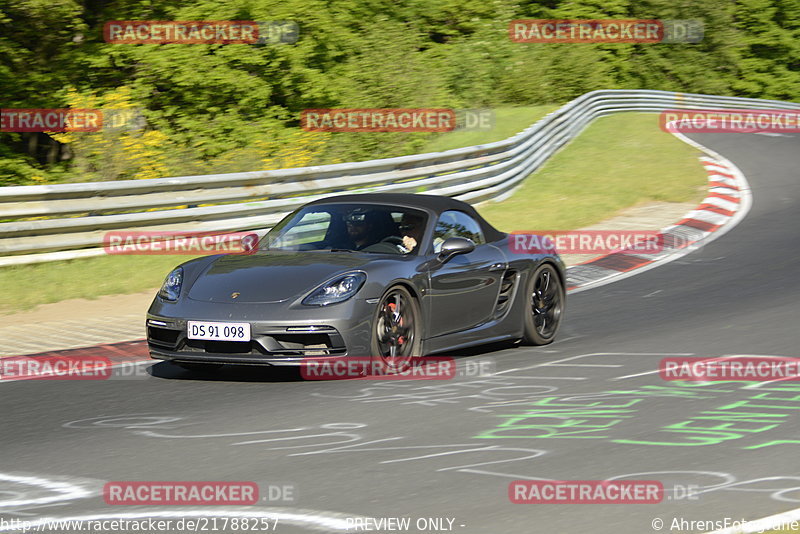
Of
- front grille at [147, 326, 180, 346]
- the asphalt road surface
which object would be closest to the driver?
the asphalt road surface

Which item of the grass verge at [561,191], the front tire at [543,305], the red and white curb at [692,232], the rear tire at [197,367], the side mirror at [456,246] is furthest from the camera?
the red and white curb at [692,232]

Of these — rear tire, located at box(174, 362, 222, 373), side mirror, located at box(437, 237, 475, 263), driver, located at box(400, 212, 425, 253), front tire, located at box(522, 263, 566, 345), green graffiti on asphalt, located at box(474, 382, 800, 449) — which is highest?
driver, located at box(400, 212, 425, 253)

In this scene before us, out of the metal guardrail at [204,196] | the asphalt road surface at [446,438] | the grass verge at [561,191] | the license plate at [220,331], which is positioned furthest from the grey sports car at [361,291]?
the metal guardrail at [204,196]

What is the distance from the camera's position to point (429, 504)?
538 cm

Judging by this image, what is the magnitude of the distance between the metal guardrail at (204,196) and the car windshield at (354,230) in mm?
4354

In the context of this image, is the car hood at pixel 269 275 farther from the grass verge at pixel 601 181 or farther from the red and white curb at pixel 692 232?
the grass verge at pixel 601 181

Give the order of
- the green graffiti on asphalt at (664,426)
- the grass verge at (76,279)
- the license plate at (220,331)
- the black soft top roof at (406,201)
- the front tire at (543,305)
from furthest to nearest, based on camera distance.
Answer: the grass verge at (76,279) < the front tire at (543,305) < the black soft top roof at (406,201) < the license plate at (220,331) < the green graffiti on asphalt at (664,426)

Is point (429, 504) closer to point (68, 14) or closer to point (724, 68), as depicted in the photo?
point (68, 14)

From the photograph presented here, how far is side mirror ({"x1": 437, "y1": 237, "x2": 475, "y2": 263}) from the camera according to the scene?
9188 mm

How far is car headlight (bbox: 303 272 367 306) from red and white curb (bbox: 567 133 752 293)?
5357mm

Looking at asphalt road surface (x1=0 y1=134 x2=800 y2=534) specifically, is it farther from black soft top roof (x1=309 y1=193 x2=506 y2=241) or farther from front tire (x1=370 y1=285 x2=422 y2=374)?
black soft top roof (x1=309 y1=193 x2=506 y2=241)

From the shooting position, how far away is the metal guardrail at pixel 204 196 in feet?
43.1

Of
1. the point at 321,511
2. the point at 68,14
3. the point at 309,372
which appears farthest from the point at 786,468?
the point at 68,14

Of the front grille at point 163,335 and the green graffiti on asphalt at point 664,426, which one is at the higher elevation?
the front grille at point 163,335
